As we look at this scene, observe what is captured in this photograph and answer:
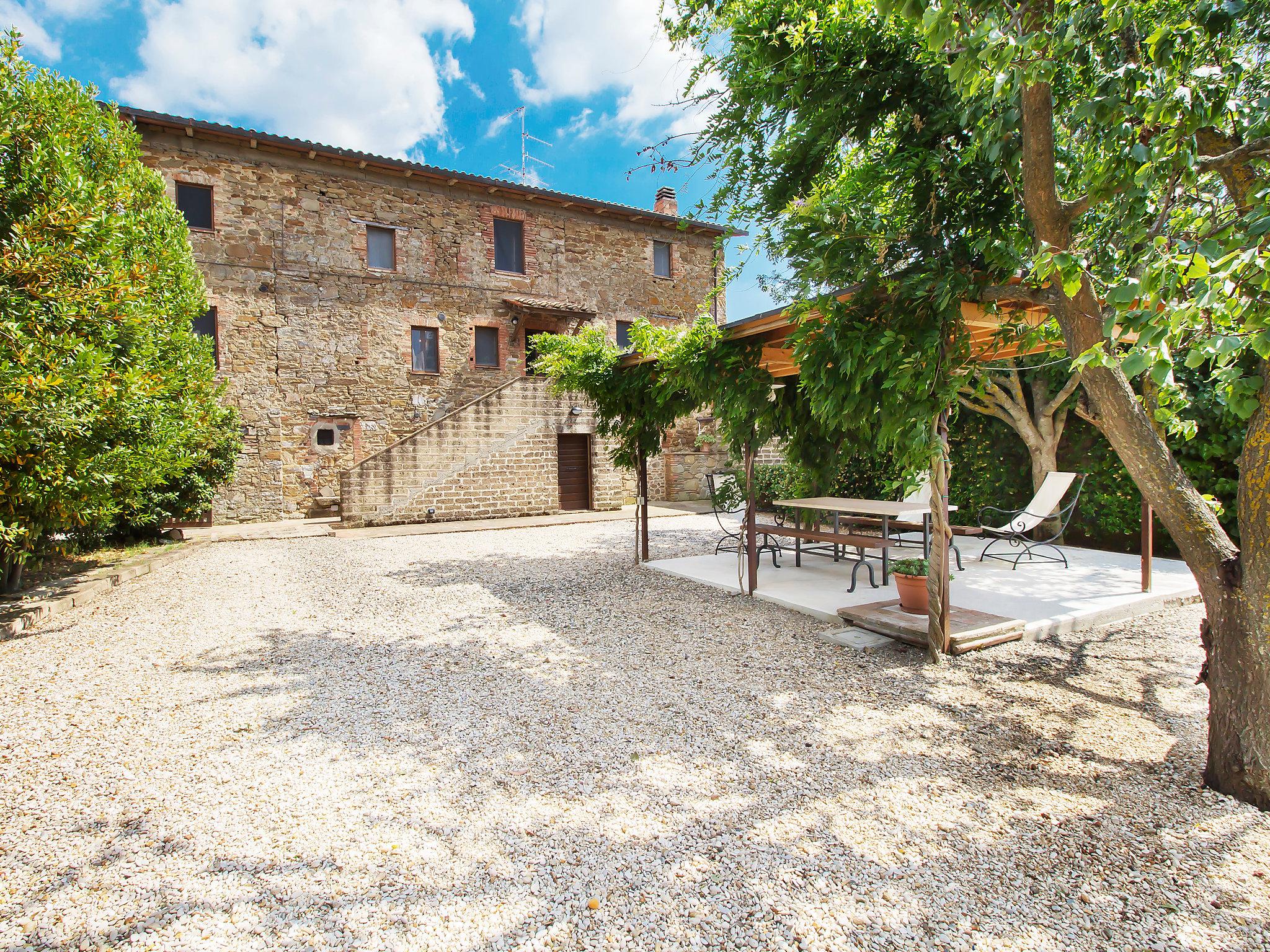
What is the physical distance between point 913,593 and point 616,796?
2.85 metres

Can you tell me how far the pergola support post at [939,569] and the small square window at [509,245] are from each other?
13.8 m

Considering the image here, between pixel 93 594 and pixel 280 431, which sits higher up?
pixel 280 431

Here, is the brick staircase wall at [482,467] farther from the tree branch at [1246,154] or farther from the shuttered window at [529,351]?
the tree branch at [1246,154]

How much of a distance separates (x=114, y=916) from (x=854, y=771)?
8.74 feet

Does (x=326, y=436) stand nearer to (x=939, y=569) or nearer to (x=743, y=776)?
(x=939, y=569)

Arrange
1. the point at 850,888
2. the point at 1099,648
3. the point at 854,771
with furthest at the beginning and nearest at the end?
the point at 1099,648, the point at 854,771, the point at 850,888

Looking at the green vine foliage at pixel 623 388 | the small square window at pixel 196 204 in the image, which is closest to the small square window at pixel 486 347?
the small square window at pixel 196 204

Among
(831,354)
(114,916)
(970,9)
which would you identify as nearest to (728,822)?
(114,916)

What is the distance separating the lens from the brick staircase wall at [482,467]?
11719mm

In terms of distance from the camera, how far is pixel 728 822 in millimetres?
2330

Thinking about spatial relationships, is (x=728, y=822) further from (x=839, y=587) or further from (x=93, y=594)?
(x=93, y=594)

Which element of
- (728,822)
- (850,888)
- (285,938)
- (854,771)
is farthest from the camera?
(854,771)

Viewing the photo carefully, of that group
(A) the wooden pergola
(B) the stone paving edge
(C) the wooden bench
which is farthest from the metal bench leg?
(B) the stone paving edge

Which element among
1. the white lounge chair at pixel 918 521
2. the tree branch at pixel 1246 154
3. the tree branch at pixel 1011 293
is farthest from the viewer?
the white lounge chair at pixel 918 521
